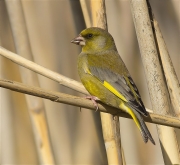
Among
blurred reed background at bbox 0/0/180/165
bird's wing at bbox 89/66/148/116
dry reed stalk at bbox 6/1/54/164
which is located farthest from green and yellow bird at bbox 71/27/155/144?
blurred reed background at bbox 0/0/180/165

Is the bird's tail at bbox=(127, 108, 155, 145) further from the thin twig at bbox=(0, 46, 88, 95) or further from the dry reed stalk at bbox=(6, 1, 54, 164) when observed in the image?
the dry reed stalk at bbox=(6, 1, 54, 164)

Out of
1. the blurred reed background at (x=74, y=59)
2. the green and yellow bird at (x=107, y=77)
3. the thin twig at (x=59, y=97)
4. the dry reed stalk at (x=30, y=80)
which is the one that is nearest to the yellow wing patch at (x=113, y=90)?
the green and yellow bird at (x=107, y=77)

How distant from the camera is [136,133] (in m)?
3.00

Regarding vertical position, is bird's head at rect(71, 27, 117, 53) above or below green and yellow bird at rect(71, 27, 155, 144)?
above

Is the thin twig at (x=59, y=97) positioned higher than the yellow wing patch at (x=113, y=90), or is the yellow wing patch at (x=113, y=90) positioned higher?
the yellow wing patch at (x=113, y=90)

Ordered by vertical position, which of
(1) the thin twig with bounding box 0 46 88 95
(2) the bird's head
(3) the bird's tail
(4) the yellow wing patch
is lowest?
(3) the bird's tail

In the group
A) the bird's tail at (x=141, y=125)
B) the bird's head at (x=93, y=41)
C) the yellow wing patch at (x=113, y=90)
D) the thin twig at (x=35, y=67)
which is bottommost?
the bird's tail at (x=141, y=125)

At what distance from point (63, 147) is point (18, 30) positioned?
0.90 m

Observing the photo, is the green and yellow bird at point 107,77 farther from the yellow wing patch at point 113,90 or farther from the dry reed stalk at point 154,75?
the dry reed stalk at point 154,75

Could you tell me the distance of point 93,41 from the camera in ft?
8.09

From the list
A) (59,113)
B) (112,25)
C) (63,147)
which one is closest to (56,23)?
(112,25)

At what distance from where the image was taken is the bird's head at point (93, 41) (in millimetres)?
2418

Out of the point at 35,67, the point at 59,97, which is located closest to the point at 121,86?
the point at 35,67

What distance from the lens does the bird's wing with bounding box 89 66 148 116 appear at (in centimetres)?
199
